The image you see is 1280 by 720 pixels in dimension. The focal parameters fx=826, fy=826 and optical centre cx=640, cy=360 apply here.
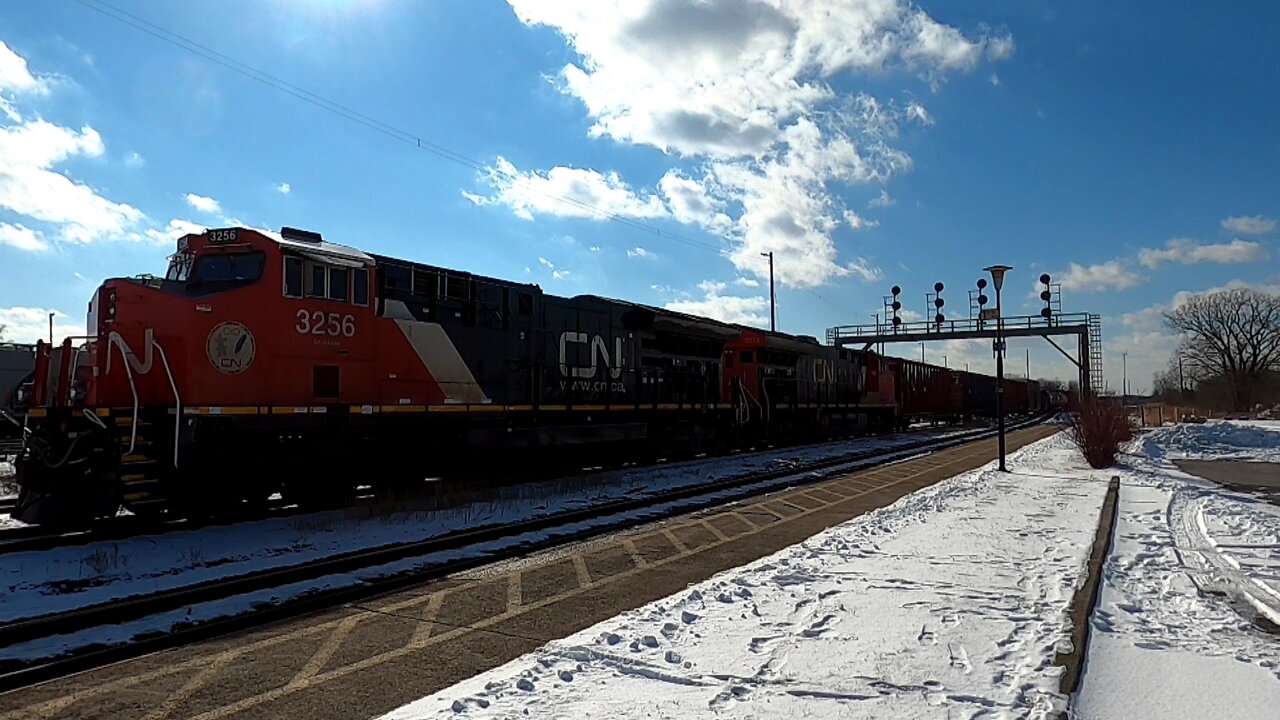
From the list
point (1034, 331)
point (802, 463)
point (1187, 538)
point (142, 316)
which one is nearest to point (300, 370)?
point (142, 316)

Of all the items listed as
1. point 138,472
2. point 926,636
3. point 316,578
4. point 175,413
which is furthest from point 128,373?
point 926,636

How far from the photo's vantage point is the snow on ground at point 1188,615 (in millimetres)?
4184

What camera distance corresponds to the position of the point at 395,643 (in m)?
5.24

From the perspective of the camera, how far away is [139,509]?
29.7 feet

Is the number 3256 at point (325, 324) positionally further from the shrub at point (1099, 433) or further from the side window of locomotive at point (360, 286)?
the shrub at point (1099, 433)

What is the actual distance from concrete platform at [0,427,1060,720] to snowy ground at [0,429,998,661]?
2.51 ft

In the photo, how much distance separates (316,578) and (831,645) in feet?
14.8

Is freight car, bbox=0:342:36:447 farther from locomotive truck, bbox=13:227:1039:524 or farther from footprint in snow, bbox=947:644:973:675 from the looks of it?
footprint in snow, bbox=947:644:973:675

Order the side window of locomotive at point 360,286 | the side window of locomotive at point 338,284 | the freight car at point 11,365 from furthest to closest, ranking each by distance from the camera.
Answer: the freight car at point 11,365 < the side window of locomotive at point 360,286 < the side window of locomotive at point 338,284

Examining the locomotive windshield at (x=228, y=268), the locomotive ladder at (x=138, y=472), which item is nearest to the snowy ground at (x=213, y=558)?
the locomotive ladder at (x=138, y=472)

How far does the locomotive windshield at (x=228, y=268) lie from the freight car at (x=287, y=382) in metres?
0.02

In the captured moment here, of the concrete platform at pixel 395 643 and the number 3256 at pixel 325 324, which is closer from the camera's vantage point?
the concrete platform at pixel 395 643

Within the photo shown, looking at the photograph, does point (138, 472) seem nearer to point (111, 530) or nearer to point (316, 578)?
point (111, 530)

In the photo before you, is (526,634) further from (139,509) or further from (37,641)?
(139,509)
